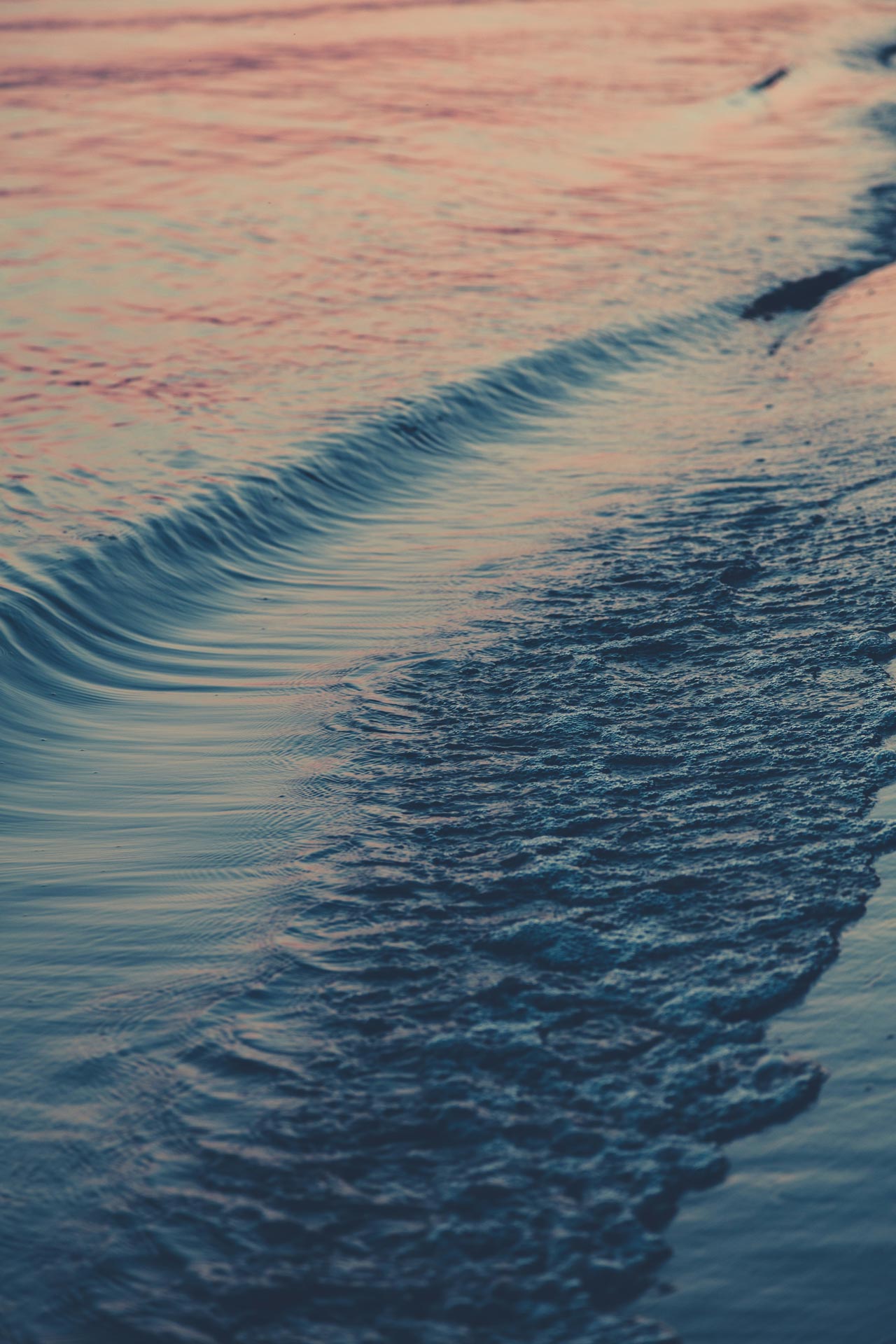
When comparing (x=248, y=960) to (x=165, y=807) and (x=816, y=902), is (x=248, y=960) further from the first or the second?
(x=816, y=902)

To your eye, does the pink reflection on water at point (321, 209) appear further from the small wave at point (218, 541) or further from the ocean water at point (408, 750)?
the small wave at point (218, 541)

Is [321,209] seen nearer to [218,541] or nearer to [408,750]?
[218,541]

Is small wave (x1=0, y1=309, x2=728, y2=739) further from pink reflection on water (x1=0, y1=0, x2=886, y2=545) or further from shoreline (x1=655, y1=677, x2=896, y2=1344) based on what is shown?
shoreline (x1=655, y1=677, x2=896, y2=1344)

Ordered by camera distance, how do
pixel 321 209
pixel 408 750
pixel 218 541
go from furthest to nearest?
1. pixel 321 209
2. pixel 218 541
3. pixel 408 750

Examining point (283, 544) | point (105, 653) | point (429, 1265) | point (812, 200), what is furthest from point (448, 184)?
point (429, 1265)

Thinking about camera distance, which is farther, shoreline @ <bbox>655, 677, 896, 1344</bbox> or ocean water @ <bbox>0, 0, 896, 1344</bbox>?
ocean water @ <bbox>0, 0, 896, 1344</bbox>

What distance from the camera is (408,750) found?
4.17m

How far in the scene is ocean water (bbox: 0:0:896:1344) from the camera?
98.8 inches

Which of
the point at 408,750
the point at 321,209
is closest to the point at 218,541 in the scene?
A: the point at 408,750

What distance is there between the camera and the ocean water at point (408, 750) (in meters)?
2.51

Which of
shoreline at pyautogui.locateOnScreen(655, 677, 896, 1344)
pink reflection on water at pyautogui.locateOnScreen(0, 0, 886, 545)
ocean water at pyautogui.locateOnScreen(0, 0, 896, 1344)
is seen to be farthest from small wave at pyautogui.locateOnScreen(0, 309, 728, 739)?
shoreline at pyautogui.locateOnScreen(655, 677, 896, 1344)

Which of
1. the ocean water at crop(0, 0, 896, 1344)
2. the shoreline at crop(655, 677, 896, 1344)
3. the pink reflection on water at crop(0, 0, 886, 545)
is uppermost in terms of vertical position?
the pink reflection on water at crop(0, 0, 886, 545)

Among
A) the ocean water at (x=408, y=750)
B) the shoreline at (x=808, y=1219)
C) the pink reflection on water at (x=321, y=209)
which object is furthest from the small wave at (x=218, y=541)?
the shoreline at (x=808, y=1219)

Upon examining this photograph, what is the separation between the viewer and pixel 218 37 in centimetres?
2191
